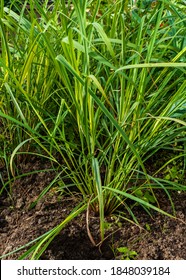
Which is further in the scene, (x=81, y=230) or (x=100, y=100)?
(x=81, y=230)

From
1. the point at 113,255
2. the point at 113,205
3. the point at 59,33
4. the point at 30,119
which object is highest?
the point at 59,33

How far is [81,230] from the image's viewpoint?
1.58 metres

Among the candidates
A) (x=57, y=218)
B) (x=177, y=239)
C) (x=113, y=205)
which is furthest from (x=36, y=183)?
(x=177, y=239)

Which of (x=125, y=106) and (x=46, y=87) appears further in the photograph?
(x=46, y=87)

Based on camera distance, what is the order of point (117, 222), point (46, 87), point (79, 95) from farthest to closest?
point (46, 87)
point (117, 222)
point (79, 95)

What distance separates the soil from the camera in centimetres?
153

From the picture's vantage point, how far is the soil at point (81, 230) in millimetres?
1526

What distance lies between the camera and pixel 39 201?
171 cm

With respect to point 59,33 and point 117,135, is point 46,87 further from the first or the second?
→ point 117,135

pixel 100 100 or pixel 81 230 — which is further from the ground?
pixel 100 100

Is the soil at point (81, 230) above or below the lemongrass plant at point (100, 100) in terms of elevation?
below

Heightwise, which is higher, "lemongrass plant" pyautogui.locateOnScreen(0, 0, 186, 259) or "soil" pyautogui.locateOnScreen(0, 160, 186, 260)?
"lemongrass plant" pyautogui.locateOnScreen(0, 0, 186, 259)

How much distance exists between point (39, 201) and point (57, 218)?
120 mm

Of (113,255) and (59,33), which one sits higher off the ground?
(59,33)
